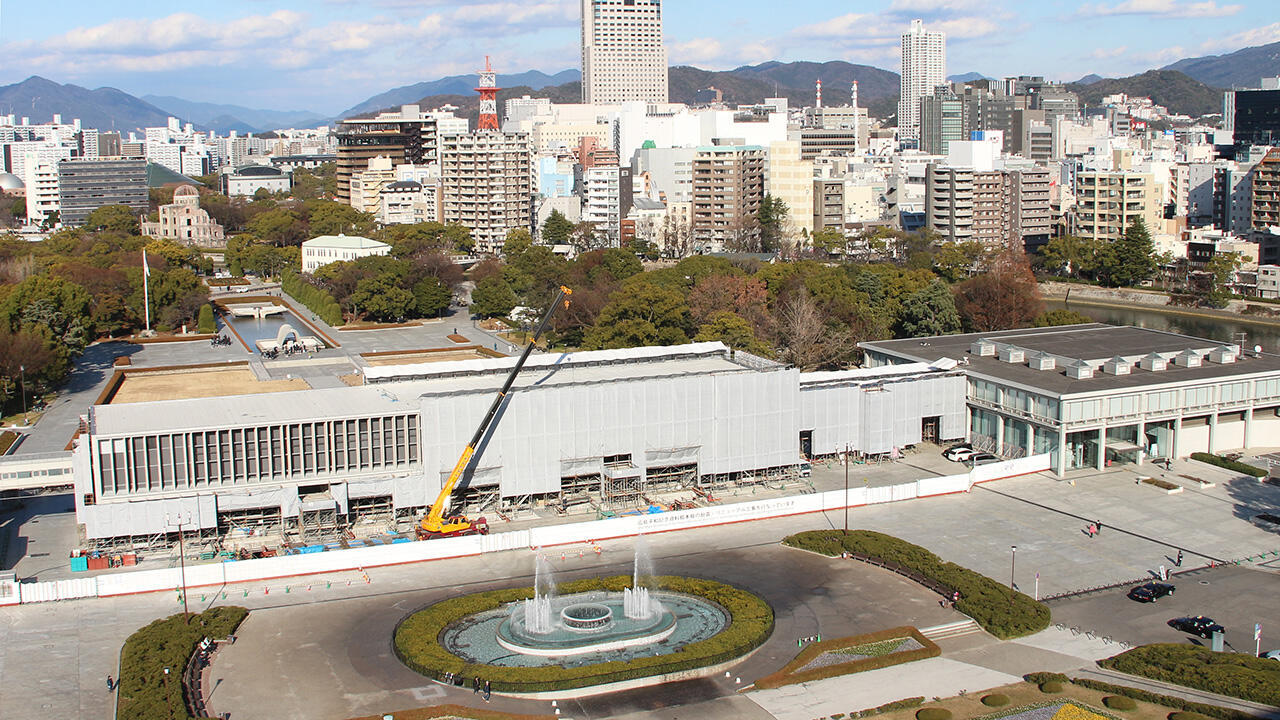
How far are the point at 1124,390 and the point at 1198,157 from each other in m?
95.7

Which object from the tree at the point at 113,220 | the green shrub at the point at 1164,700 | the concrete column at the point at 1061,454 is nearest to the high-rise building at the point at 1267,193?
the concrete column at the point at 1061,454

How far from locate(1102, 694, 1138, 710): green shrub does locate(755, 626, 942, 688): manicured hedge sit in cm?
338

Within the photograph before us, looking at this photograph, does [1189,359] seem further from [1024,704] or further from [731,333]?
[1024,704]

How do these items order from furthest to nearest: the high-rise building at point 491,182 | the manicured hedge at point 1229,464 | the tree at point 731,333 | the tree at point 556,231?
1. the high-rise building at point 491,182
2. the tree at point 556,231
3. the tree at point 731,333
4. the manicured hedge at point 1229,464

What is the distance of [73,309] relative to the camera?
57.9 metres

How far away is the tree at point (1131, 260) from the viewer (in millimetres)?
80438

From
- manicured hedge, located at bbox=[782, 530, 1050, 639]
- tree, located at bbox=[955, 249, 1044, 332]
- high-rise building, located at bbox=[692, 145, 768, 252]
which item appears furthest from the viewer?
high-rise building, located at bbox=[692, 145, 768, 252]

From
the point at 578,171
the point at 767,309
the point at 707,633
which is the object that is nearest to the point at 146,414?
the point at 707,633

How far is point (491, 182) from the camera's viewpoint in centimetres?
10269

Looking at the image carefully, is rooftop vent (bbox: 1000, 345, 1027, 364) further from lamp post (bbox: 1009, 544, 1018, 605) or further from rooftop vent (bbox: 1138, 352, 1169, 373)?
lamp post (bbox: 1009, 544, 1018, 605)

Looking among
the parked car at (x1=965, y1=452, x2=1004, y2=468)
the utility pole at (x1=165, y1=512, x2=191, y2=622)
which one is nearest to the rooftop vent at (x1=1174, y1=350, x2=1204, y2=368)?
the parked car at (x1=965, y1=452, x2=1004, y2=468)

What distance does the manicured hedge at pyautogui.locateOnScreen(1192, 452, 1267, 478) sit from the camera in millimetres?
36097

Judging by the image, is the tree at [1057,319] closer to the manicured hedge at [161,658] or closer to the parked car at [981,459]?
the parked car at [981,459]

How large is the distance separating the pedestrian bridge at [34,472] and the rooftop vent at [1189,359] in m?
33.5
